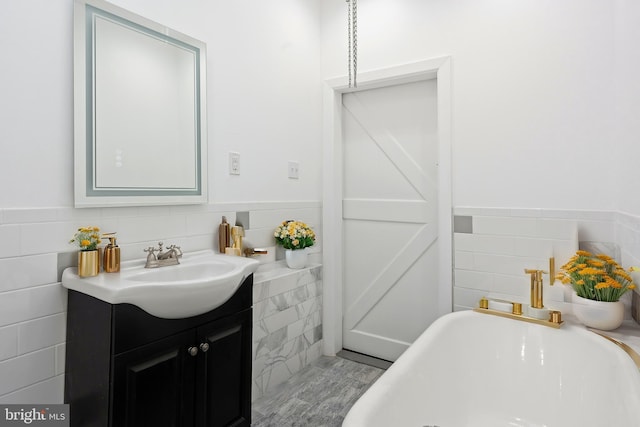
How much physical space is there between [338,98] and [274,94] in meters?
0.61

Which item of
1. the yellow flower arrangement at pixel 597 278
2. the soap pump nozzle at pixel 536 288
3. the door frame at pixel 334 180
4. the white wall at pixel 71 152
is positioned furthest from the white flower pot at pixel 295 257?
the yellow flower arrangement at pixel 597 278

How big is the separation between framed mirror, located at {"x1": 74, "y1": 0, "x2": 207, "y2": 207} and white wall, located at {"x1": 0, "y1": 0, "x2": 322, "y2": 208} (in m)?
0.05

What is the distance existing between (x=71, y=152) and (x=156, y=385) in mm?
968

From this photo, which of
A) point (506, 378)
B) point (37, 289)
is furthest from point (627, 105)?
point (37, 289)

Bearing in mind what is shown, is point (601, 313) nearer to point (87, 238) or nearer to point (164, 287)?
point (164, 287)

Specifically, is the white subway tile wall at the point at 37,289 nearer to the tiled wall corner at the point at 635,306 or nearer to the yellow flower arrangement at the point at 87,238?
the yellow flower arrangement at the point at 87,238

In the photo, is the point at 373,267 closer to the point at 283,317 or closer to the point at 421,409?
the point at 283,317

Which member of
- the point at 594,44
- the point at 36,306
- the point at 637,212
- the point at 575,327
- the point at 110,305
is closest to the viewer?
the point at 110,305

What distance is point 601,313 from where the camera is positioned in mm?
1666

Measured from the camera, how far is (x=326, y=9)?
9.02 feet

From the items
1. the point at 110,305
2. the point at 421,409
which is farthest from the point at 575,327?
the point at 110,305

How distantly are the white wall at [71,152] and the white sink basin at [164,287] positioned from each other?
0.16m

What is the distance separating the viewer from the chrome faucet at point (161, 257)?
1.57 meters

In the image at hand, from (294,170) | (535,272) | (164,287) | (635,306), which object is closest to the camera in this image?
(164,287)
